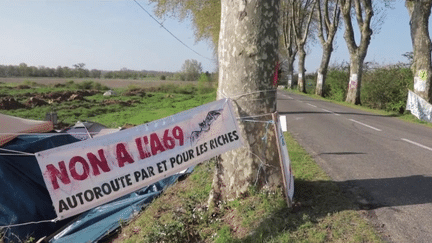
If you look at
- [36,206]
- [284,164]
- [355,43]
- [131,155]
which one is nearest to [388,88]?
[355,43]

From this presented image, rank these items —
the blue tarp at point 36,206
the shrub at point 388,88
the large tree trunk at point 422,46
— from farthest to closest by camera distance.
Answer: the shrub at point 388,88
the large tree trunk at point 422,46
the blue tarp at point 36,206

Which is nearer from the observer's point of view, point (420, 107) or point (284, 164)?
point (284, 164)

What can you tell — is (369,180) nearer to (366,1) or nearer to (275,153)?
(275,153)

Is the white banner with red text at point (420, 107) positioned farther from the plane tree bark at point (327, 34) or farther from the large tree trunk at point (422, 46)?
the plane tree bark at point (327, 34)

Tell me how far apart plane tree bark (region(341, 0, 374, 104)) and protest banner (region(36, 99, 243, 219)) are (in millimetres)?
19606

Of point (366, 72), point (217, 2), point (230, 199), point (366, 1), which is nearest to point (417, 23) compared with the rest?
point (366, 1)

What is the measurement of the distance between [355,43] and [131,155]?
2203 cm

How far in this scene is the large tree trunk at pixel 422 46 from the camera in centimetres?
1591

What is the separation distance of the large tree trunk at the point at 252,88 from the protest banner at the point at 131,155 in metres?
0.31

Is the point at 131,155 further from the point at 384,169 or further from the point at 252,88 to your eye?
the point at 384,169

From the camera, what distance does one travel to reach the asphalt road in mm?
4234

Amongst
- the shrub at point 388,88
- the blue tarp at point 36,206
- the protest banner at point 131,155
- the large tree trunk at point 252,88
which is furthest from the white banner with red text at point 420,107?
the protest banner at point 131,155

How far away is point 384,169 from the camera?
638 cm

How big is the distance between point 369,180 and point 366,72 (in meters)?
22.2
